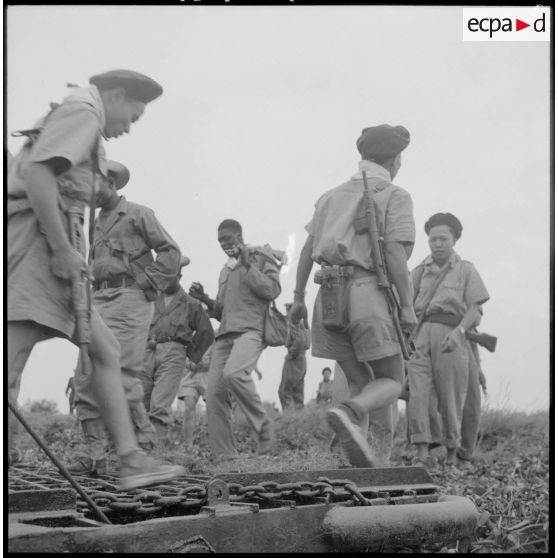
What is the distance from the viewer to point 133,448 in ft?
14.0

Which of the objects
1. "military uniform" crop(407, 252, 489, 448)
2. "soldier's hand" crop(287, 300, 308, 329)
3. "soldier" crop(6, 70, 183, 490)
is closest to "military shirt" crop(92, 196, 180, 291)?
"soldier's hand" crop(287, 300, 308, 329)

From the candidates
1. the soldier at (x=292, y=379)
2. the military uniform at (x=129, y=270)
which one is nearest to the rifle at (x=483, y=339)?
the military uniform at (x=129, y=270)

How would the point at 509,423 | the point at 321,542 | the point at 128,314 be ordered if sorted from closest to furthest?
the point at 321,542, the point at 128,314, the point at 509,423

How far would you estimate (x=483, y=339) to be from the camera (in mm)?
10141

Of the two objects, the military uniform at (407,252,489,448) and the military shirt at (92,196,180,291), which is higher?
the military shirt at (92,196,180,291)

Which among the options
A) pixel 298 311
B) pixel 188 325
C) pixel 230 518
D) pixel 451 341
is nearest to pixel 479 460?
pixel 451 341

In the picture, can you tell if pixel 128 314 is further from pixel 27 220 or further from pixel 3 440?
pixel 3 440

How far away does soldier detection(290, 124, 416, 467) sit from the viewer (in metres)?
6.09

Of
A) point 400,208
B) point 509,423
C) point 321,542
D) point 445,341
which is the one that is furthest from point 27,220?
point 509,423

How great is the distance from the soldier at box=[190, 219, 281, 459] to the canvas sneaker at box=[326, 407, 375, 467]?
3039mm

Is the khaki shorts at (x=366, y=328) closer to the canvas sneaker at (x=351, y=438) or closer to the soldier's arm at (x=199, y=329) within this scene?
the canvas sneaker at (x=351, y=438)

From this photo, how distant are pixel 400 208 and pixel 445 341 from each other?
3.76 meters

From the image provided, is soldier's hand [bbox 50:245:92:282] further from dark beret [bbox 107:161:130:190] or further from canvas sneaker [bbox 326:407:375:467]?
dark beret [bbox 107:161:130:190]

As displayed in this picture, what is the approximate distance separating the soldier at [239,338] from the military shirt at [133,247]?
5.43 ft
